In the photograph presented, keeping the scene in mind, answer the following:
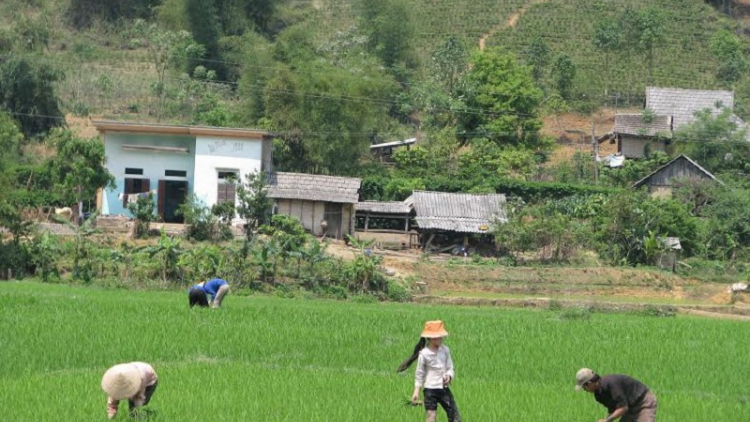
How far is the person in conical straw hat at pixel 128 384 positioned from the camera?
41.9 feet

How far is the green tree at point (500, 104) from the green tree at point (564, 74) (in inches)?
265

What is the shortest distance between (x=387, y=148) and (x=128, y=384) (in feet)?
130

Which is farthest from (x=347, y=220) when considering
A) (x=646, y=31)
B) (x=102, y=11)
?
(x=102, y=11)

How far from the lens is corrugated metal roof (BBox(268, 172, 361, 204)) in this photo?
41938mm

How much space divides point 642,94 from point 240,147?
2916 centimetres

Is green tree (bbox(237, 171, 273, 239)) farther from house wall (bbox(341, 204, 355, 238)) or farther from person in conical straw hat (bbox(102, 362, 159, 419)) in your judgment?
person in conical straw hat (bbox(102, 362, 159, 419))

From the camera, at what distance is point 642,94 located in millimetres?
65188

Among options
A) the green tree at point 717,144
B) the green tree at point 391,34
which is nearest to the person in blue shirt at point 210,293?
the green tree at point 717,144

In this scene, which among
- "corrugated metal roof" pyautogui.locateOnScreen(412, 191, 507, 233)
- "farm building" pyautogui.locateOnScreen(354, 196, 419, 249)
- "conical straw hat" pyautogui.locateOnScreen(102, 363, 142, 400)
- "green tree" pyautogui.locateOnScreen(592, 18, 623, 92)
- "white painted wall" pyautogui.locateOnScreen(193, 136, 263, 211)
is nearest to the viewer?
"conical straw hat" pyautogui.locateOnScreen(102, 363, 142, 400)

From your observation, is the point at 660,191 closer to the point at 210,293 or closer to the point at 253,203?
the point at 253,203

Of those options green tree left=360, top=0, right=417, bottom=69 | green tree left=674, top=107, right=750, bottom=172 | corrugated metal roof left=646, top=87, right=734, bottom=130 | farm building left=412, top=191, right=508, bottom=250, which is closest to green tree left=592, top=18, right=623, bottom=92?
corrugated metal roof left=646, top=87, right=734, bottom=130

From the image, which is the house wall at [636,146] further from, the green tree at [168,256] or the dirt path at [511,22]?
the green tree at [168,256]

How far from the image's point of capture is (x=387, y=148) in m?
52.2

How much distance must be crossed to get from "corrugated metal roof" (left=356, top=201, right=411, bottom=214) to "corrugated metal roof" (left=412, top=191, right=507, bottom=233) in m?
0.50
